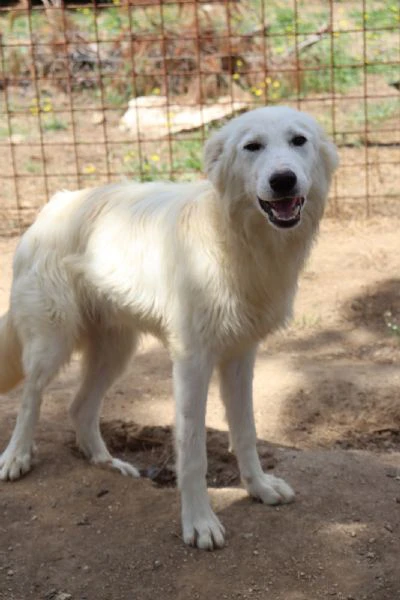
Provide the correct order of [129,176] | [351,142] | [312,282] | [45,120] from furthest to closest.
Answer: [45,120], [351,142], [129,176], [312,282]

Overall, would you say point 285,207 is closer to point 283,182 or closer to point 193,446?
point 283,182

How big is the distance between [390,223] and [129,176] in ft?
8.51

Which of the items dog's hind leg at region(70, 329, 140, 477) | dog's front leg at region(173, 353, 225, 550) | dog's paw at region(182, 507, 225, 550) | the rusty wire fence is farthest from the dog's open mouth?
the rusty wire fence

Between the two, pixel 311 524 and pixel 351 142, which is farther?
pixel 351 142

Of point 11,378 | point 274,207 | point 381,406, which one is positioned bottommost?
point 381,406

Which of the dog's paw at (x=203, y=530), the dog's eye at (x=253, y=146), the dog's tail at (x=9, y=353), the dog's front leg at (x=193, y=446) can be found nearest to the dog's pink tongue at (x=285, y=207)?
the dog's eye at (x=253, y=146)

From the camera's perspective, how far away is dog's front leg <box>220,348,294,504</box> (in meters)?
4.04

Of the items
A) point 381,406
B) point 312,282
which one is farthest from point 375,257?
point 381,406

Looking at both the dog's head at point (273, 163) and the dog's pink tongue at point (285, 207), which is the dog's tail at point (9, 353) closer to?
the dog's head at point (273, 163)

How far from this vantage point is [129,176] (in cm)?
885

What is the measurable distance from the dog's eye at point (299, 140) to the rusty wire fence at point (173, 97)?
4393 mm

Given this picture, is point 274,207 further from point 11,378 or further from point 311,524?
point 11,378

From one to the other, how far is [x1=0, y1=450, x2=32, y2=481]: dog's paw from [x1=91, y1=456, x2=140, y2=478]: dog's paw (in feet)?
1.19

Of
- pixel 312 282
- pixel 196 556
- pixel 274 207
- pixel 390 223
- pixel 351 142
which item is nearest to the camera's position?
pixel 274 207
